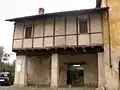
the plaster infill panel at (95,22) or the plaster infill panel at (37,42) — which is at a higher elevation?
the plaster infill panel at (95,22)

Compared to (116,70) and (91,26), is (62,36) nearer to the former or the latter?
(91,26)

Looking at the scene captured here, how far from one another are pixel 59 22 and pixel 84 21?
2.39 meters

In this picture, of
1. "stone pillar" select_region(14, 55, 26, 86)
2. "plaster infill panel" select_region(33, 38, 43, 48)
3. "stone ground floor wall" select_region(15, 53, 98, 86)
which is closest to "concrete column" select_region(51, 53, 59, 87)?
"stone ground floor wall" select_region(15, 53, 98, 86)

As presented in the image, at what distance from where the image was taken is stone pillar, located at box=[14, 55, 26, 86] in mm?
23031

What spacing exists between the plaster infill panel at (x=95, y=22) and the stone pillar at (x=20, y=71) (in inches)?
295

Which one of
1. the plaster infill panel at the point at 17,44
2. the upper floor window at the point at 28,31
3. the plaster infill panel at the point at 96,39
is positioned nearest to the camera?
the plaster infill panel at the point at 96,39

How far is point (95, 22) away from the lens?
21.0 m

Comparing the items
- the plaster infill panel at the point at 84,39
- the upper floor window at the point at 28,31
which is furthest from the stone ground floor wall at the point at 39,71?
the plaster infill panel at the point at 84,39

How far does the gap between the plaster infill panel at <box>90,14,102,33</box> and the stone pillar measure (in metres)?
7.49

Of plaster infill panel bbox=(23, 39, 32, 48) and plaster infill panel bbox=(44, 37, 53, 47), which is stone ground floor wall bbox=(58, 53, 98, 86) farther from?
plaster infill panel bbox=(23, 39, 32, 48)

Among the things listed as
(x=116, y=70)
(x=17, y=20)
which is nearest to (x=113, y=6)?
(x=116, y=70)

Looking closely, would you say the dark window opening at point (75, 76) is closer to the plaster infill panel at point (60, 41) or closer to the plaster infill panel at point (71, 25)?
the plaster infill panel at point (60, 41)

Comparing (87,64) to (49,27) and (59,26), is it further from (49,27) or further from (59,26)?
(49,27)

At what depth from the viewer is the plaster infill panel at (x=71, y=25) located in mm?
21594
